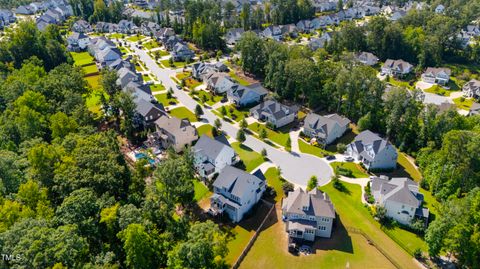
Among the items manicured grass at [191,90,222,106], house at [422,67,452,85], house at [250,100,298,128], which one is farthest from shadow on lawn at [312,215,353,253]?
house at [422,67,452,85]

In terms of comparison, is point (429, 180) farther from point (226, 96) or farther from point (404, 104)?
point (226, 96)

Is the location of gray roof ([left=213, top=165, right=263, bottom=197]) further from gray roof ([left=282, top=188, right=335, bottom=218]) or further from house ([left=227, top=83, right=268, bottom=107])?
house ([left=227, top=83, right=268, bottom=107])

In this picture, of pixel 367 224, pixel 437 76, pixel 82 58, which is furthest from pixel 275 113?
pixel 82 58

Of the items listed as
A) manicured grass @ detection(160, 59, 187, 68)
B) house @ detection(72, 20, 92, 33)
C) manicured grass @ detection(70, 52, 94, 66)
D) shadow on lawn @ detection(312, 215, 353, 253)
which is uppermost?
house @ detection(72, 20, 92, 33)

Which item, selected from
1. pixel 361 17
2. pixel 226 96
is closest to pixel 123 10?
pixel 226 96

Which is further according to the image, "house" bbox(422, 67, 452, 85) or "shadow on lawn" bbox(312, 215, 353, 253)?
"house" bbox(422, 67, 452, 85)

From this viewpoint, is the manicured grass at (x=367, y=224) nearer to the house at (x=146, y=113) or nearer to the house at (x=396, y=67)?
the house at (x=146, y=113)
